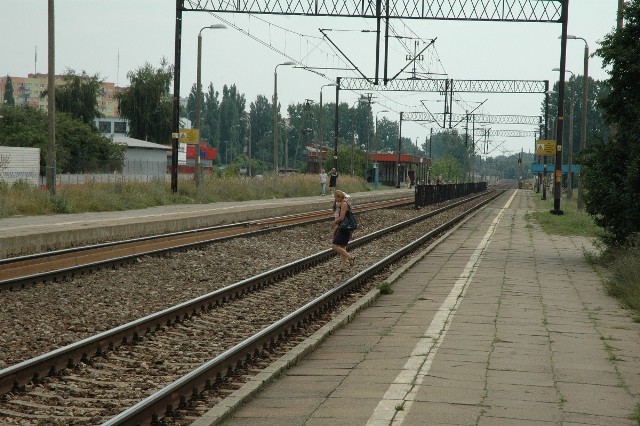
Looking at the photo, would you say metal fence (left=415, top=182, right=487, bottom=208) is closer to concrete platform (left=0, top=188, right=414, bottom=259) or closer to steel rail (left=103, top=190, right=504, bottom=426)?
concrete platform (left=0, top=188, right=414, bottom=259)

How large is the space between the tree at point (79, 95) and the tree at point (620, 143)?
7245cm

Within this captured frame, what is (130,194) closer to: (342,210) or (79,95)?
(342,210)

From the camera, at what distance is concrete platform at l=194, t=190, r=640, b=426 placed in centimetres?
750

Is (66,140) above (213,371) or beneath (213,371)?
above

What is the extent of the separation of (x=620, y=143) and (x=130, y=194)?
22284 mm

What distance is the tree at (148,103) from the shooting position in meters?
93.4

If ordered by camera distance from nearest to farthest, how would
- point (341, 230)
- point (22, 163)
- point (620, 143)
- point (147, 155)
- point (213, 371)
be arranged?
1. point (213, 371)
2. point (341, 230)
3. point (620, 143)
4. point (22, 163)
5. point (147, 155)

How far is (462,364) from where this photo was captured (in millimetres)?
9344

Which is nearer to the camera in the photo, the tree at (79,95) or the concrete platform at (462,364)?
the concrete platform at (462,364)

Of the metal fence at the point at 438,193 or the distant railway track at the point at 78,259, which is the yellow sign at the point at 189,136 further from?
the metal fence at the point at 438,193

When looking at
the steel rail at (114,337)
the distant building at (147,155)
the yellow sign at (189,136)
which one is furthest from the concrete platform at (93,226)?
the distant building at (147,155)

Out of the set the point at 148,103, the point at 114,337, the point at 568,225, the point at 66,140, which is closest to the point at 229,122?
the point at 148,103

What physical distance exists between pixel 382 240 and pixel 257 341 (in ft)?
58.2

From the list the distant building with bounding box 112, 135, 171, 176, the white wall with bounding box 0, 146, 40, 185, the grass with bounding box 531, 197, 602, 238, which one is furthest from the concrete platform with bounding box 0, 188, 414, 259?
the distant building with bounding box 112, 135, 171, 176
